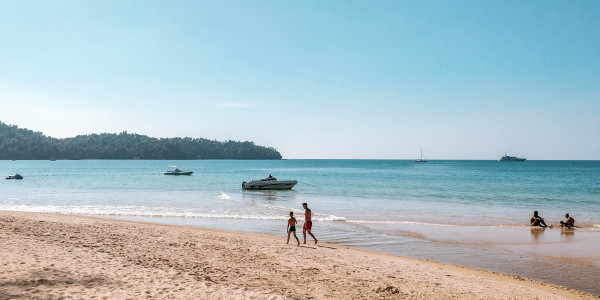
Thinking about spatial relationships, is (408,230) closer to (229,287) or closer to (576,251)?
(576,251)

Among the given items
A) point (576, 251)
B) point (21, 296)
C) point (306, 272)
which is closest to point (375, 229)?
point (576, 251)

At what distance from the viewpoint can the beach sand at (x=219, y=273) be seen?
328 inches

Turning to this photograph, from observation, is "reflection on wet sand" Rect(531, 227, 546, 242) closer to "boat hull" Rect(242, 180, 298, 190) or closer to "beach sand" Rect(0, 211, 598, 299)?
"beach sand" Rect(0, 211, 598, 299)

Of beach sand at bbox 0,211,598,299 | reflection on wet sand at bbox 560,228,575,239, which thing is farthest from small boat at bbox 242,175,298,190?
beach sand at bbox 0,211,598,299

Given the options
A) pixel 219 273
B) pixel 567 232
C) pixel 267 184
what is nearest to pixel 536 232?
pixel 567 232

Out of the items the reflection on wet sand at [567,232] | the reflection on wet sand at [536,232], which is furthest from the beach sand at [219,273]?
the reflection on wet sand at [567,232]

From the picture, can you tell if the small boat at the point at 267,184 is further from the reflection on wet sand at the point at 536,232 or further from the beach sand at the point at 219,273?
the beach sand at the point at 219,273

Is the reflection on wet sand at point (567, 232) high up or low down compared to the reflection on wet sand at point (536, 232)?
down

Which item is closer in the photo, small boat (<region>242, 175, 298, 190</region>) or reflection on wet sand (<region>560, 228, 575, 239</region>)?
reflection on wet sand (<region>560, 228, 575, 239</region>)

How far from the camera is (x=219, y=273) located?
10133 mm

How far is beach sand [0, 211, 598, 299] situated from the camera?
8336 mm

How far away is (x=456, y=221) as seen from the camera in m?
23.8

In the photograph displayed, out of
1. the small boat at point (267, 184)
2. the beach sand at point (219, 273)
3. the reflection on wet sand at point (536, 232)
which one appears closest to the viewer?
the beach sand at point (219, 273)

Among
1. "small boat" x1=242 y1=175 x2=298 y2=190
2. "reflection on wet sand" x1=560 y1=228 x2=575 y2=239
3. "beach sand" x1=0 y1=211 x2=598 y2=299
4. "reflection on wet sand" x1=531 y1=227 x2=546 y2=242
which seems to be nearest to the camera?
"beach sand" x1=0 y1=211 x2=598 y2=299
